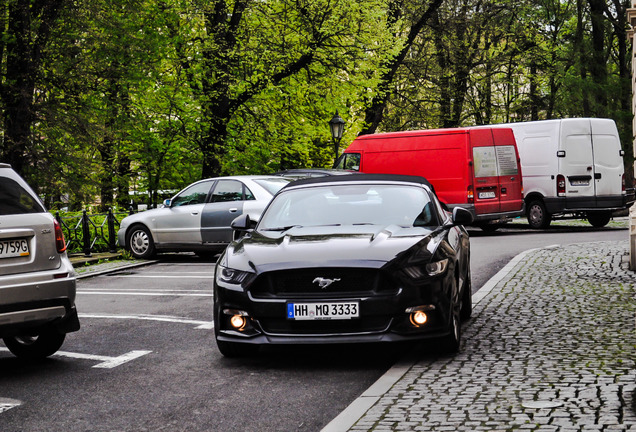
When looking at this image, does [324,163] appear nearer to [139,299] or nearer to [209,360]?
[139,299]

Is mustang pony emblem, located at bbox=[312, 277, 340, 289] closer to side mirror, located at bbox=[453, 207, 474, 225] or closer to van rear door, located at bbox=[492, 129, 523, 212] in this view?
side mirror, located at bbox=[453, 207, 474, 225]

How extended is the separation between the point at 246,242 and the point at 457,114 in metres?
33.8

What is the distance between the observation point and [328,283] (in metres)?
7.25

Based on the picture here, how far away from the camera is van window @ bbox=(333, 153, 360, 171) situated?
2584 cm

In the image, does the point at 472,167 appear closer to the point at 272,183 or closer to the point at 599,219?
the point at 599,219

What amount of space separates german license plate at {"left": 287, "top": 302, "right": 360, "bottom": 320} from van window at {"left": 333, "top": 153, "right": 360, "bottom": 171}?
18517mm

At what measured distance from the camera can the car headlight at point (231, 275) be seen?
24.5 ft

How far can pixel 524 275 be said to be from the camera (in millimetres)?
13242

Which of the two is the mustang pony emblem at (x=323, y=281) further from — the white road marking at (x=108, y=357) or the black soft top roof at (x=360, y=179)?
the black soft top roof at (x=360, y=179)

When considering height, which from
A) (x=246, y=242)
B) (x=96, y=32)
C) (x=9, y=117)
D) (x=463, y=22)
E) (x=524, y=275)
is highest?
(x=463, y=22)

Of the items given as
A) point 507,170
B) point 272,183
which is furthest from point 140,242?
point 507,170

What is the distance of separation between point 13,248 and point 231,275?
5.47 feet

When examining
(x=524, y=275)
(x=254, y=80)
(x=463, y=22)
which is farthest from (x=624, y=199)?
(x=463, y=22)

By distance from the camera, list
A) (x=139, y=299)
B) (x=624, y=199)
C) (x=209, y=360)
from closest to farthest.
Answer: (x=209, y=360) < (x=139, y=299) < (x=624, y=199)
